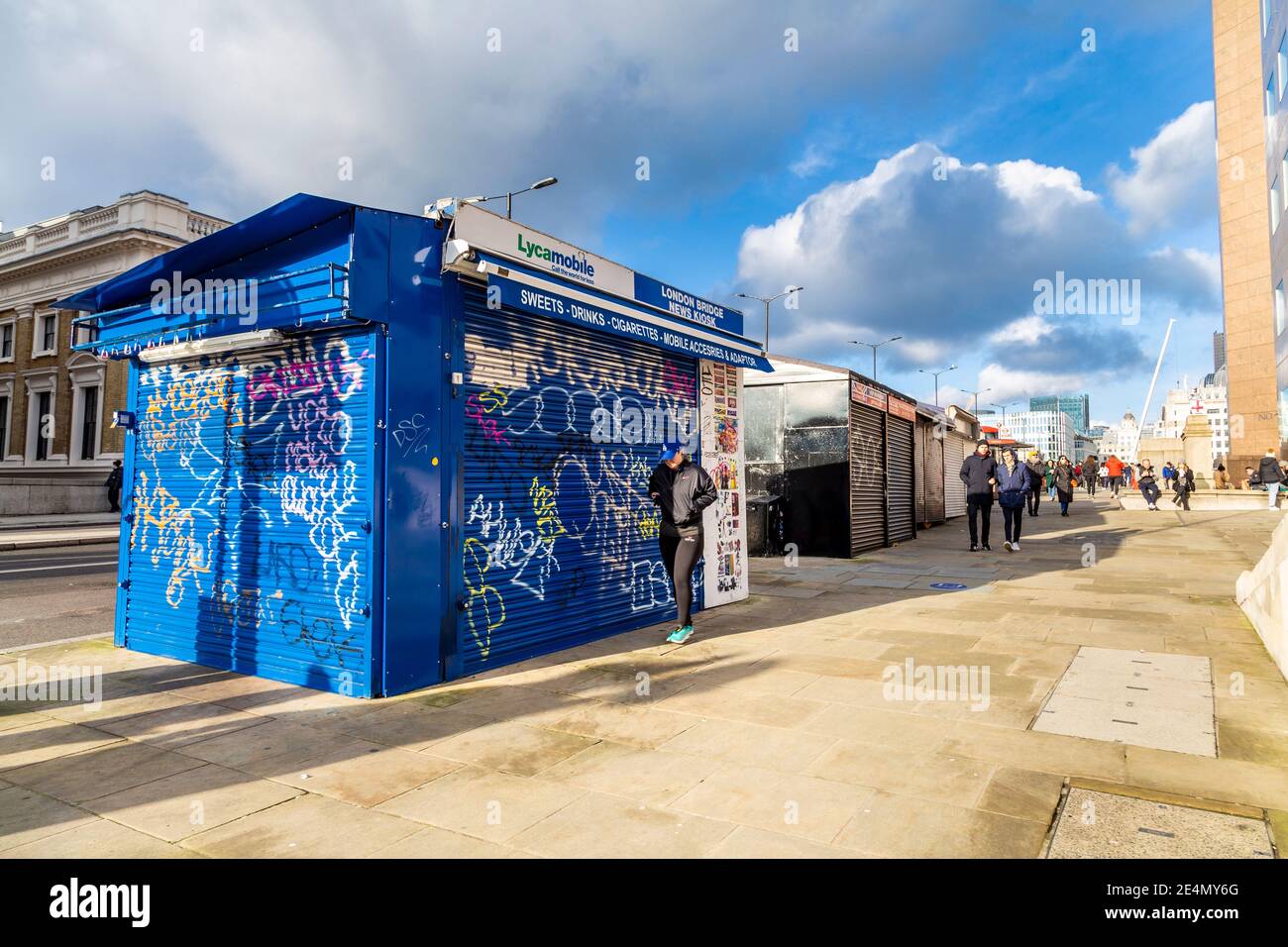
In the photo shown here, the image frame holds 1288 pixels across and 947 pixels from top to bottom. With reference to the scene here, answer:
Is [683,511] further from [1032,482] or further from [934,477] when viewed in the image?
[934,477]

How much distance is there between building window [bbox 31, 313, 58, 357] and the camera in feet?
108

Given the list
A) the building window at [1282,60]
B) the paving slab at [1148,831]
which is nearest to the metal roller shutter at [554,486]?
the paving slab at [1148,831]

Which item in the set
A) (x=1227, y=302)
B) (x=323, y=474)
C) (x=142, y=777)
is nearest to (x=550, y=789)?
(x=142, y=777)

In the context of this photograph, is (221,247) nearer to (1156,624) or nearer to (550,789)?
(550,789)

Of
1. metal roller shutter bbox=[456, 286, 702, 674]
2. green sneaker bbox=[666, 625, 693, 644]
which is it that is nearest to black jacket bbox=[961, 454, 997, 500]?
metal roller shutter bbox=[456, 286, 702, 674]

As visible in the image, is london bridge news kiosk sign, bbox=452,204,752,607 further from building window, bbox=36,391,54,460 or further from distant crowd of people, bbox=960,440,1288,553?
building window, bbox=36,391,54,460

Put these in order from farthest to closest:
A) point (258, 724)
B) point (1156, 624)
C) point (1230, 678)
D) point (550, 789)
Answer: point (1156, 624)
point (1230, 678)
point (258, 724)
point (550, 789)

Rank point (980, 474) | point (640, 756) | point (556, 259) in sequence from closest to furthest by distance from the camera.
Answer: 1. point (640, 756)
2. point (556, 259)
3. point (980, 474)

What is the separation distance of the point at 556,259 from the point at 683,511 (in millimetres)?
2659

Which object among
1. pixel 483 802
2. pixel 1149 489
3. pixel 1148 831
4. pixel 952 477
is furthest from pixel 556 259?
pixel 1149 489

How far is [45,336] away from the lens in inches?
1324

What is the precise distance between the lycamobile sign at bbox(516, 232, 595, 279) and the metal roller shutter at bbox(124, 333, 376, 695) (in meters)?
1.66

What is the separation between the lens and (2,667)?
236 inches

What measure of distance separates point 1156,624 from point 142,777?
877 centimetres
